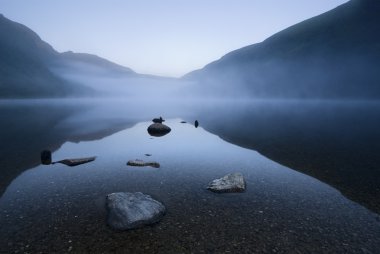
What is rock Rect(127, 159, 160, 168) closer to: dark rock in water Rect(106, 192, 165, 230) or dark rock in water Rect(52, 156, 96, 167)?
dark rock in water Rect(52, 156, 96, 167)

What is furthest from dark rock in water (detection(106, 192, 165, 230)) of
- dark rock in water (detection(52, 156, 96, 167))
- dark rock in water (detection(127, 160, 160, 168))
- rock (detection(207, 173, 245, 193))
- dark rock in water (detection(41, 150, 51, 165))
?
dark rock in water (detection(41, 150, 51, 165))

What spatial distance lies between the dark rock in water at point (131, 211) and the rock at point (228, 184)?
13.1 feet

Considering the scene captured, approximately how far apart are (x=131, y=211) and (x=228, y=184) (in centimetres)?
661

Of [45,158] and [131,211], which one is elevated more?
[131,211]

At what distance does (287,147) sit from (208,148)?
9.89 meters

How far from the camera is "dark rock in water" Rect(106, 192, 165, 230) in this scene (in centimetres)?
1107

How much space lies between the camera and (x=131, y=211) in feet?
38.2

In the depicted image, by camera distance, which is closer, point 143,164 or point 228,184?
point 228,184

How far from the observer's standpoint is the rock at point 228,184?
15039 millimetres

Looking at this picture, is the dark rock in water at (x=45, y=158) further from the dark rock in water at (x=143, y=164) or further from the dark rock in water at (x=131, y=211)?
the dark rock in water at (x=131, y=211)

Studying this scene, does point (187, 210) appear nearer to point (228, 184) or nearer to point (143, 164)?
point (228, 184)

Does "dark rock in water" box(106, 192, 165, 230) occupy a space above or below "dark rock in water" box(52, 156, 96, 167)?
above

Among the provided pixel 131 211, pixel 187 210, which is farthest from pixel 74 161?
pixel 187 210

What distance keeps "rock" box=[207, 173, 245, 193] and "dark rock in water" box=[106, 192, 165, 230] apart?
158 inches
